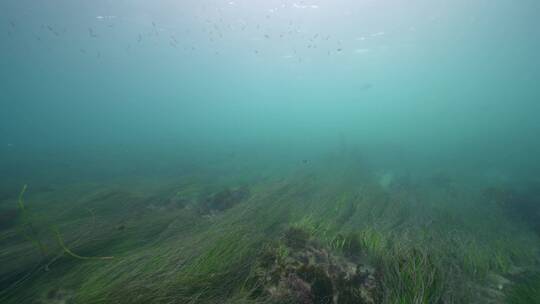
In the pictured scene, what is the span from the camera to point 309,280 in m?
2.62

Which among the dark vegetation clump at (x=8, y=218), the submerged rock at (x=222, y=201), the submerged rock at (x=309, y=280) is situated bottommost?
the submerged rock at (x=222, y=201)

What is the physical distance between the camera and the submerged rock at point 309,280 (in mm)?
2469

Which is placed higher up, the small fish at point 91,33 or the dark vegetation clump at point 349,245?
the small fish at point 91,33

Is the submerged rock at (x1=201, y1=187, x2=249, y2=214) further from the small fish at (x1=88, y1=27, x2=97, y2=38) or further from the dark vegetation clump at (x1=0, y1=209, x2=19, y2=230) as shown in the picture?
the small fish at (x1=88, y1=27, x2=97, y2=38)

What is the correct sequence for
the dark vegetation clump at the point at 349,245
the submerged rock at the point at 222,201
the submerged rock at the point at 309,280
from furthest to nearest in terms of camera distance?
the submerged rock at the point at 222,201, the dark vegetation clump at the point at 349,245, the submerged rock at the point at 309,280

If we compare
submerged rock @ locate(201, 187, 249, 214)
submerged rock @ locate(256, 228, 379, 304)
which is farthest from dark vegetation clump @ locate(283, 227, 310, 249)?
submerged rock @ locate(201, 187, 249, 214)

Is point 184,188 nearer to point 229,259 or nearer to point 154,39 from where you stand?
point 229,259

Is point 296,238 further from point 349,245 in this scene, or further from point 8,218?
point 8,218

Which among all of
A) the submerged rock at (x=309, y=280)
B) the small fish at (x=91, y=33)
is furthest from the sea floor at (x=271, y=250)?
the small fish at (x=91, y=33)

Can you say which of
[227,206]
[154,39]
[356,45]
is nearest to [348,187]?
[227,206]

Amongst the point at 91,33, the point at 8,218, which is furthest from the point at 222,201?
the point at 91,33

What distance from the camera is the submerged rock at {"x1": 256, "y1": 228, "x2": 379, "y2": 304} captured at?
2.47 meters

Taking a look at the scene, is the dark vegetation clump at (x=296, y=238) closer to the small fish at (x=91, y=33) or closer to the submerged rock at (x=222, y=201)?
the submerged rock at (x=222, y=201)

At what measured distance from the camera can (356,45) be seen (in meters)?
30.5
